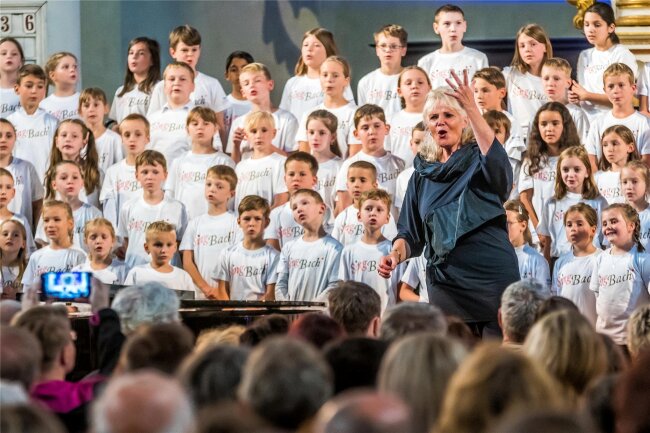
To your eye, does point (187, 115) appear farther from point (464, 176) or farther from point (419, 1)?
point (464, 176)

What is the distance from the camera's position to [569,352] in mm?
4203

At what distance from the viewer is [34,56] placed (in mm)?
13508

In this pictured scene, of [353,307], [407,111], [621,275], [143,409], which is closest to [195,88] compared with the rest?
[407,111]

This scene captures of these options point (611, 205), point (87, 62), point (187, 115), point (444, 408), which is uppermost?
point (87, 62)

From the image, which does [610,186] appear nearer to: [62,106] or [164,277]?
[164,277]

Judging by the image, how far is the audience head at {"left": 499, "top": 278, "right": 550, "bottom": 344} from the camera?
17.9 ft

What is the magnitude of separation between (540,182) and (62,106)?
397 centimetres

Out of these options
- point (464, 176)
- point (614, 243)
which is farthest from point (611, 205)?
point (464, 176)

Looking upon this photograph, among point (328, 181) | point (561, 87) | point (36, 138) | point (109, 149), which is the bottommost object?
point (328, 181)

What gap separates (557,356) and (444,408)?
100 cm

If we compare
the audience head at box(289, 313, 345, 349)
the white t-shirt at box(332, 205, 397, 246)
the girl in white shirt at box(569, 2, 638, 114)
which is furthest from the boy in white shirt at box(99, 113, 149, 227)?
the audience head at box(289, 313, 345, 349)

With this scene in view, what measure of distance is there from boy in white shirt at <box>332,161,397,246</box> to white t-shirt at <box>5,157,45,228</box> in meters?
2.55

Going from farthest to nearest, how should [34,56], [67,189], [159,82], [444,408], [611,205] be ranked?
1. [34,56]
2. [159,82]
3. [67,189]
4. [611,205]
5. [444,408]

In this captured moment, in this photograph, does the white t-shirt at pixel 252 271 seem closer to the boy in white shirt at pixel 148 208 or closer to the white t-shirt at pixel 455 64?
the boy in white shirt at pixel 148 208
